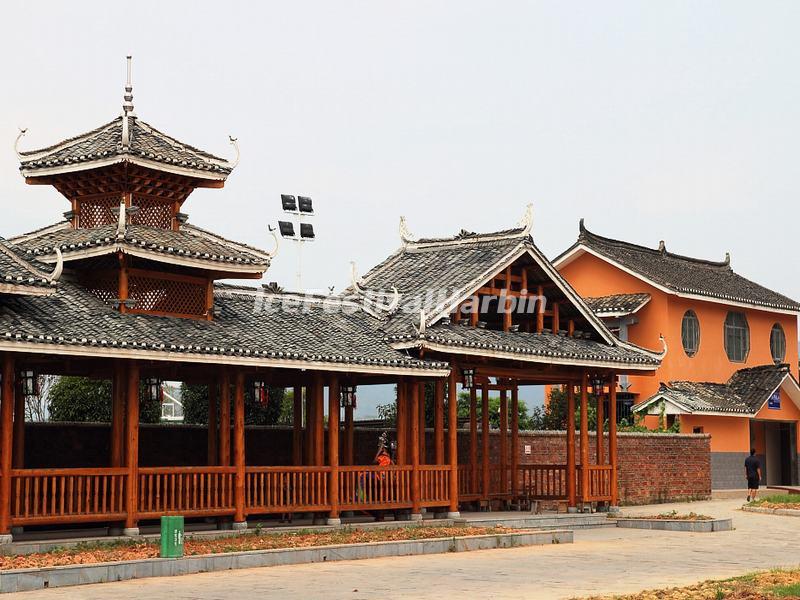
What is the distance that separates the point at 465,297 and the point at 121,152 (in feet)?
23.4

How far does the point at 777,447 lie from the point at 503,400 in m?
19.0

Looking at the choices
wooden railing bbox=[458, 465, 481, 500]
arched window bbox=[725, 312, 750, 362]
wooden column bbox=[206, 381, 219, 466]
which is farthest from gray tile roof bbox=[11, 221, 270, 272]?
arched window bbox=[725, 312, 750, 362]

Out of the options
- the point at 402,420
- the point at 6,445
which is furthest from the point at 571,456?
the point at 6,445

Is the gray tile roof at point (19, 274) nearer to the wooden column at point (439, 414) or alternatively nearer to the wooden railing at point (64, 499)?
the wooden railing at point (64, 499)

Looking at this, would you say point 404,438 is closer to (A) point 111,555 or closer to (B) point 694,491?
(A) point 111,555

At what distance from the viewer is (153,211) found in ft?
75.5

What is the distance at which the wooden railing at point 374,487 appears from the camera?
904 inches

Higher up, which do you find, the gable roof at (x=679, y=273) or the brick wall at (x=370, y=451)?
the gable roof at (x=679, y=273)

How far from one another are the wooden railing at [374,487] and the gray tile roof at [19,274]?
259 inches

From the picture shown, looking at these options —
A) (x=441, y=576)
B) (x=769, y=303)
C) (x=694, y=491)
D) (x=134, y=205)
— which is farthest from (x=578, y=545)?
(x=769, y=303)

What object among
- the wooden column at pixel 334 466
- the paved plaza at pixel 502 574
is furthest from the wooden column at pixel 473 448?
the paved plaza at pixel 502 574

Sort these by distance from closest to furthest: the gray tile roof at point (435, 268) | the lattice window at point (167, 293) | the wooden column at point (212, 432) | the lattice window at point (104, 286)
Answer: the lattice window at point (104, 286) < the lattice window at point (167, 293) < the wooden column at point (212, 432) < the gray tile roof at point (435, 268)

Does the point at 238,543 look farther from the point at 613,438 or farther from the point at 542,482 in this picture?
the point at 613,438

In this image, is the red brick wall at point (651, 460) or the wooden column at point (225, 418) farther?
the red brick wall at point (651, 460)
